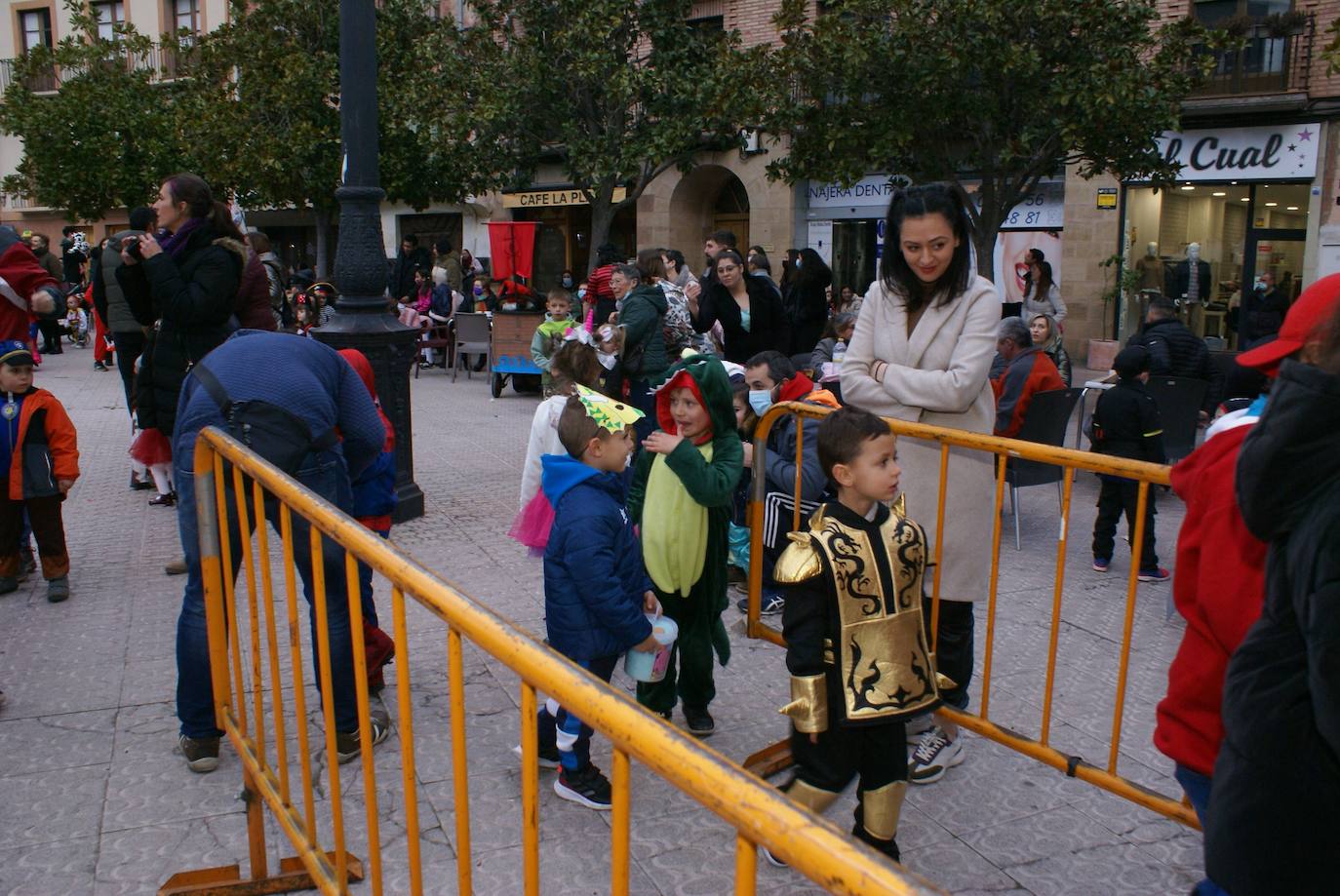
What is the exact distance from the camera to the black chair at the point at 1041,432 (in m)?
6.82

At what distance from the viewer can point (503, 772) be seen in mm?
3768

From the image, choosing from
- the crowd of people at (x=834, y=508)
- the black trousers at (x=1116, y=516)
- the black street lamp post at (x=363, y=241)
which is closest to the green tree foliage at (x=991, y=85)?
the crowd of people at (x=834, y=508)

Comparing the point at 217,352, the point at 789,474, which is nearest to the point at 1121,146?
the point at 789,474

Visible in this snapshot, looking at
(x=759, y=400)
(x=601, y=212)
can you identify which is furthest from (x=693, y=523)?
(x=601, y=212)

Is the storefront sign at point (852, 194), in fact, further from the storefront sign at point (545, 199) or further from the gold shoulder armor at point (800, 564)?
the gold shoulder armor at point (800, 564)

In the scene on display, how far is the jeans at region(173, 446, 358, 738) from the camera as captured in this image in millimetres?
3555

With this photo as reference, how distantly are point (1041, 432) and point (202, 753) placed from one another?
210 inches

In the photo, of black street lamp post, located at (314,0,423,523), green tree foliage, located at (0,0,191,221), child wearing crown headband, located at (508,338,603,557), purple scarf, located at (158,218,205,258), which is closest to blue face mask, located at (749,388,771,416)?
child wearing crown headband, located at (508,338,603,557)

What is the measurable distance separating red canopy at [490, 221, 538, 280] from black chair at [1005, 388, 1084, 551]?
9203mm

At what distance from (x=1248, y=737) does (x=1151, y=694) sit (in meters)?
2.87

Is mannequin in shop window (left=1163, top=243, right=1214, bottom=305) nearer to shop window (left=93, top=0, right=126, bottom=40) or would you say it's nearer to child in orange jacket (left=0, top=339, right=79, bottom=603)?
child in orange jacket (left=0, top=339, right=79, bottom=603)

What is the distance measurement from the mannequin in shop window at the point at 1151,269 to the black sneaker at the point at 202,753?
17.4 meters

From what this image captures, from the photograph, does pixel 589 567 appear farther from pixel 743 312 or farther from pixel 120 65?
pixel 120 65

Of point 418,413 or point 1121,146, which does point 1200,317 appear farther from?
point 418,413
